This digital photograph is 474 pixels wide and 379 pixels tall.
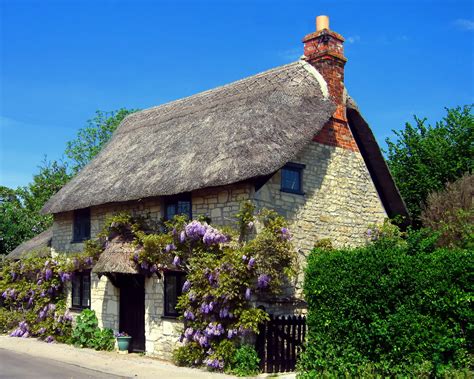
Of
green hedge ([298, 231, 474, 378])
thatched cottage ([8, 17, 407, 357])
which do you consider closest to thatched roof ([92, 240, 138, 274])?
thatched cottage ([8, 17, 407, 357])

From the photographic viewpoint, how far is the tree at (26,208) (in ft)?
91.6

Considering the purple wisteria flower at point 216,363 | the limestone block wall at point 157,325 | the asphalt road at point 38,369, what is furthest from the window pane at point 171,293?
the asphalt road at point 38,369

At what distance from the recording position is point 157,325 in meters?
14.1

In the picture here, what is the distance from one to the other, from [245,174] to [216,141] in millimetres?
2223

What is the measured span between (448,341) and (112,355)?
28.9 ft

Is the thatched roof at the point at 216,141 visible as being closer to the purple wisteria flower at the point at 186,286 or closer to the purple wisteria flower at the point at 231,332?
the purple wisteria flower at the point at 186,286

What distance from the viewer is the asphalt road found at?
11.2 meters

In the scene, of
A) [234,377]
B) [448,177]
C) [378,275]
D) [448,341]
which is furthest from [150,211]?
[448,177]

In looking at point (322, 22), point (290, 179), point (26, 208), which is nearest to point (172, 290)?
point (290, 179)

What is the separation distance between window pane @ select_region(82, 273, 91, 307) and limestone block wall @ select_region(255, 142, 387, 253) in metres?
6.81

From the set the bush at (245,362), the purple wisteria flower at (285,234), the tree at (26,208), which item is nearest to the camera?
the bush at (245,362)

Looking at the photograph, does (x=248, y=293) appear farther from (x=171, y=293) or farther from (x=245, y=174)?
(x=171, y=293)

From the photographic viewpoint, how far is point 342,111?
50.6 feet

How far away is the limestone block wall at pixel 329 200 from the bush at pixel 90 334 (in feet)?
19.2
